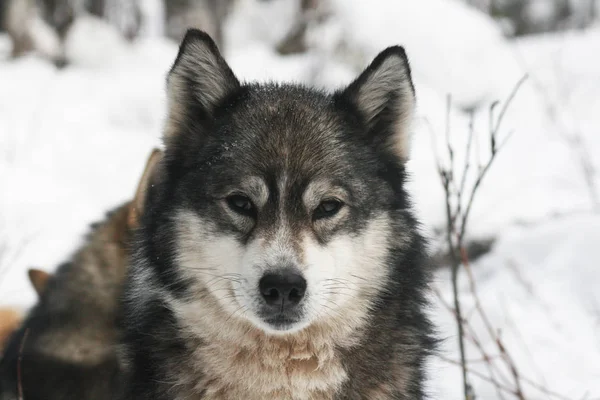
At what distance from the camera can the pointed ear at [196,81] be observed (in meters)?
3.00

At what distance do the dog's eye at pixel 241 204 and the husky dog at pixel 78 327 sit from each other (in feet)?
4.00

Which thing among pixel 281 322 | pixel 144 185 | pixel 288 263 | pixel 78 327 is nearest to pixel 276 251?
pixel 288 263

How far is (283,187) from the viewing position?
2871 mm

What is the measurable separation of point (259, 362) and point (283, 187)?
28.6 inches

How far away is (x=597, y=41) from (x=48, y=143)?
9.57 m

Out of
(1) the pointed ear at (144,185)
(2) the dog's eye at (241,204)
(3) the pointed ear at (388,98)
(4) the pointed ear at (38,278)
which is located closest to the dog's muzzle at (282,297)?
(2) the dog's eye at (241,204)

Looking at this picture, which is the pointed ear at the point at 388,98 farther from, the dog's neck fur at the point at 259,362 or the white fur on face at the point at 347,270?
the dog's neck fur at the point at 259,362

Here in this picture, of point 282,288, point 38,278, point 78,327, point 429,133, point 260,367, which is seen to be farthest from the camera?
point 429,133

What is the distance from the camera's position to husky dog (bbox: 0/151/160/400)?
153 inches

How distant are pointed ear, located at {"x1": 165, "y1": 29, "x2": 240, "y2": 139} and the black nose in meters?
0.92

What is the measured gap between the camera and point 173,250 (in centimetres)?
297

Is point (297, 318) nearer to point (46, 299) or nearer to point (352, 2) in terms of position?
point (46, 299)

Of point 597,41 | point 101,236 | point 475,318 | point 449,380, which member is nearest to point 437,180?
point 475,318

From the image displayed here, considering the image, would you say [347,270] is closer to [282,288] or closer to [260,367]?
[282,288]
